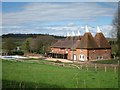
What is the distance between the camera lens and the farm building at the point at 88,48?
39816 millimetres

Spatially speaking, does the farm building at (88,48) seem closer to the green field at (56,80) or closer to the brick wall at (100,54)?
the brick wall at (100,54)

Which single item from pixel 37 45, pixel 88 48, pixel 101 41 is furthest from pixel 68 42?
pixel 37 45

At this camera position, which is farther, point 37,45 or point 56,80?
point 37,45

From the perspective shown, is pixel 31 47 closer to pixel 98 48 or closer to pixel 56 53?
pixel 56 53

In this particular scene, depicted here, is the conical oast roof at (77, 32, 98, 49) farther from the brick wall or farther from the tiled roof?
the tiled roof

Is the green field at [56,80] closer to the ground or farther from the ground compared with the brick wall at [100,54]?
closer to the ground

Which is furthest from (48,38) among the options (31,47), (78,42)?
(78,42)

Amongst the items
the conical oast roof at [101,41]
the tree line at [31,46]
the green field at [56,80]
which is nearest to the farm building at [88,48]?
the conical oast roof at [101,41]

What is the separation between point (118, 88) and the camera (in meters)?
12.4

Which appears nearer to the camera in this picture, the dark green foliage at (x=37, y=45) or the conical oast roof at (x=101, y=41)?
the conical oast roof at (x=101, y=41)

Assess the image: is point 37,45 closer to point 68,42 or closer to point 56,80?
point 68,42

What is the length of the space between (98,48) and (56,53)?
9907mm

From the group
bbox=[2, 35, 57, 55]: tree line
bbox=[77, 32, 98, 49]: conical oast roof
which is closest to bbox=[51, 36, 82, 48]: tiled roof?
bbox=[77, 32, 98, 49]: conical oast roof

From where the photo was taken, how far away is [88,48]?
39438mm
